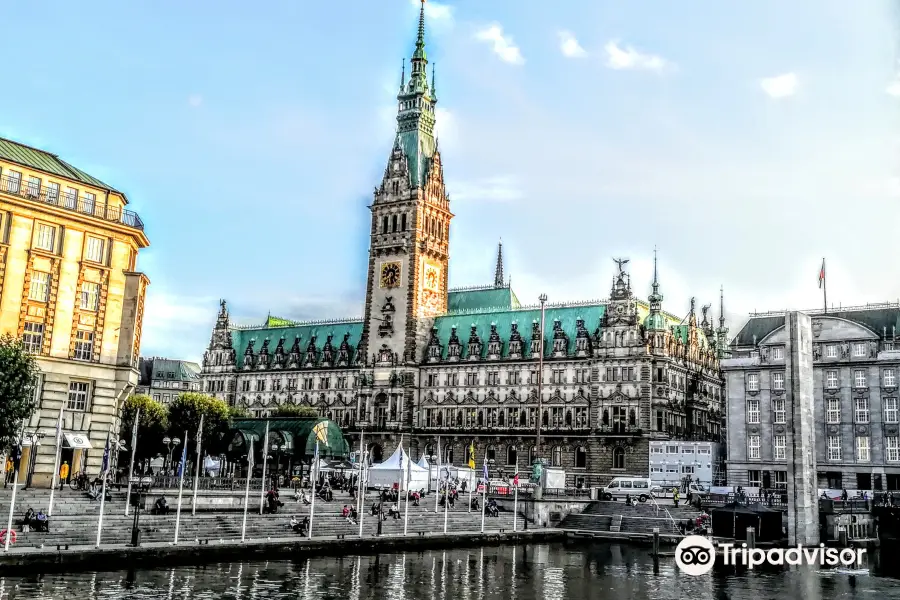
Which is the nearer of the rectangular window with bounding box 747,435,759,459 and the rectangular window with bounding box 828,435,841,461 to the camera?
the rectangular window with bounding box 828,435,841,461

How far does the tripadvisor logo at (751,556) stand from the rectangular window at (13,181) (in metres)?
55.2

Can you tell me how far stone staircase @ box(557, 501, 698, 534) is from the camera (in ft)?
280

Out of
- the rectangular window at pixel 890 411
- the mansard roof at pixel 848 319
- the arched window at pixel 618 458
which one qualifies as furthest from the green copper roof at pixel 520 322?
the rectangular window at pixel 890 411

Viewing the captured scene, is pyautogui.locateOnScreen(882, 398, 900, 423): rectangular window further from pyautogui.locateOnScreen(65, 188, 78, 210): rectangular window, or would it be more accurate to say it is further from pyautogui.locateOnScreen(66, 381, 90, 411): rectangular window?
pyautogui.locateOnScreen(65, 188, 78, 210): rectangular window

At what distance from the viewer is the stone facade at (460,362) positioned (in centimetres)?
13075

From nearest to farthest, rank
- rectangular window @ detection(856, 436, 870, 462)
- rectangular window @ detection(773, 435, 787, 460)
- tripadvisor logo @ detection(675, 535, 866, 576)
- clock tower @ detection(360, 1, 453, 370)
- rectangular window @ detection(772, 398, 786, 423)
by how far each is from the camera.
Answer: tripadvisor logo @ detection(675, 535, 866, 576) < rectangular window @ detection(856, 436, 870, 462) < rectangular window @ detection(773, 435, 787, 460) < rectangular window @ detection(772, 398, 786, 423) < clock tower @ detection(360, 1, 453, 370)

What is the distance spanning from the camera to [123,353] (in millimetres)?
74375

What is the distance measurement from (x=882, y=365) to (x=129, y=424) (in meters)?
92.9

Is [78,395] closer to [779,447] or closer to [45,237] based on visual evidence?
[45,237]

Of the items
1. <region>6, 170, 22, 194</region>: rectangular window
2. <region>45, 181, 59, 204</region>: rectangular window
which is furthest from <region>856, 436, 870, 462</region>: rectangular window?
<region>6, 170, 22, 194</region>: rectangular window

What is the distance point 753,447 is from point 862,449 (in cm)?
1228

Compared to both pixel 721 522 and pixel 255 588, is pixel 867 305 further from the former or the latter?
pixel 255 588

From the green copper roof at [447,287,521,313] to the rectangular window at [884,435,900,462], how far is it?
216 feet

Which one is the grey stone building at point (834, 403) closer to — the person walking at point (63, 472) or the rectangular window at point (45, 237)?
the person walking at point (63, 472)
